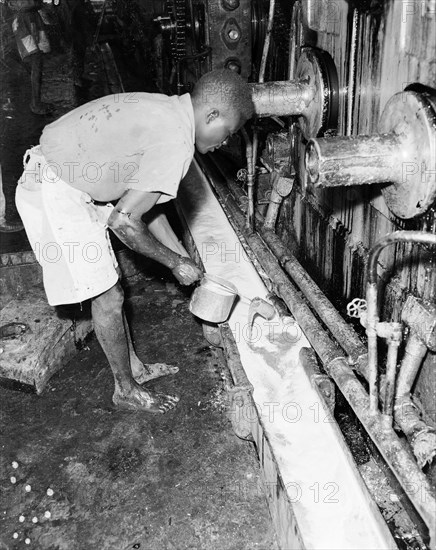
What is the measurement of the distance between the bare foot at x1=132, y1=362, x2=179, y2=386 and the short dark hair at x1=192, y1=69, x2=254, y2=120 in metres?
2.13

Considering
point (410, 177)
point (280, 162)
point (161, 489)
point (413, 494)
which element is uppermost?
point (410, 177)

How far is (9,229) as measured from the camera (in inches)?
245

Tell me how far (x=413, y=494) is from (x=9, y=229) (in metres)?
5.35

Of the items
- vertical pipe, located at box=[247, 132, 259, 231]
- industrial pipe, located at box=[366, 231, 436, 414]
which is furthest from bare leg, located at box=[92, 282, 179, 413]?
industrial pipe, located at box=[366, 231, 436, 414]

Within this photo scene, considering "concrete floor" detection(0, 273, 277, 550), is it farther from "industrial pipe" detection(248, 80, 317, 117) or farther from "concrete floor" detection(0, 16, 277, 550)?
"industrial pipe" detection(248, 80, 317, 117)

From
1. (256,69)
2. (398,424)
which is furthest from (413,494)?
(256,69)

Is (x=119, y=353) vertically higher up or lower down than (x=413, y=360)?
lower down

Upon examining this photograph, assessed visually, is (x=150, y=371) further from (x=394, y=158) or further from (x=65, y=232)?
(x=394, y=158)

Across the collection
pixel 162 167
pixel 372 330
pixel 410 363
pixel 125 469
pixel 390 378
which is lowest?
pixel 125 469

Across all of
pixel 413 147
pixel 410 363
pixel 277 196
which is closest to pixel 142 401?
pixel 410 363

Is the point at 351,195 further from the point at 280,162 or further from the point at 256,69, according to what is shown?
the point at 256,69

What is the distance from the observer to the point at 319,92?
12.9 ft

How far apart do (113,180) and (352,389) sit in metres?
1.90

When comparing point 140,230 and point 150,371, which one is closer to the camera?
point 140,230
